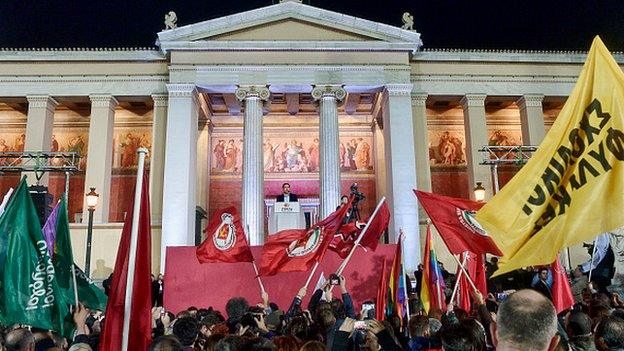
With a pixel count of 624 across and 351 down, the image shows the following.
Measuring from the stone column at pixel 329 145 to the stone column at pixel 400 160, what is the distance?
2516 millimetres

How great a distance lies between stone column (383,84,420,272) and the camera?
86.2 ft

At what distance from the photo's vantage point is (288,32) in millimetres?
27859

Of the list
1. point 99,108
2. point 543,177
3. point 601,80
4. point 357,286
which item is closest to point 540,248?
point 543,177

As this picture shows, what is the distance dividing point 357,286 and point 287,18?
1641 cm

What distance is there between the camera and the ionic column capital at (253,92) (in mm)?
27375

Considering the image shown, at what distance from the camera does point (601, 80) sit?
17.8 ft

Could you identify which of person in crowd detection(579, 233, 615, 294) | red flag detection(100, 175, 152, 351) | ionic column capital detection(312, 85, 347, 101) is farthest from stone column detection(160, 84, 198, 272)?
red flag detection(100, 175, 152, 351)

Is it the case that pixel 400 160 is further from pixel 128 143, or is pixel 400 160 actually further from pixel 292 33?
pixel 128 143

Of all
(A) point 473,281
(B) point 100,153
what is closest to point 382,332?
(A) point 473,281

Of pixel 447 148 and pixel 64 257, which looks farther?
pixel 447 148

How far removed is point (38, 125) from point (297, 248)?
21.0 metres

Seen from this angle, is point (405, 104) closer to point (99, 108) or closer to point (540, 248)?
point (99, 108)

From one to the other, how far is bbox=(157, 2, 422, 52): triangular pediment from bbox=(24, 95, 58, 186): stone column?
657cm

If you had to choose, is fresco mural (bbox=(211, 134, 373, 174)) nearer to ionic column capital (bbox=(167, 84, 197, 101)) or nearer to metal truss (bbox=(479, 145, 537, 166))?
ionic column capital (bbox=(167, 84, 197, 101))
